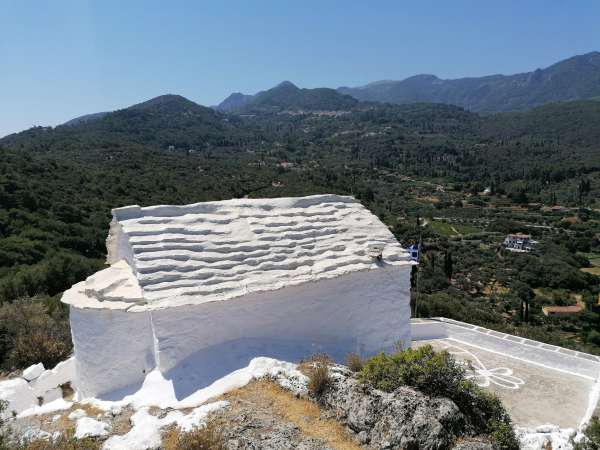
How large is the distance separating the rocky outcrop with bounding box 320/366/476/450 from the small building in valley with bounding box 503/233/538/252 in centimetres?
6816

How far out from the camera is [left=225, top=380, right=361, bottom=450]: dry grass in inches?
280

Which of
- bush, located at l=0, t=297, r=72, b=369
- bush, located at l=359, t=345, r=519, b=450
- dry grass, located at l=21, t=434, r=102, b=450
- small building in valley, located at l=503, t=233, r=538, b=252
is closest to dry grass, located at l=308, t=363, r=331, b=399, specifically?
bush, located at l=359, t=345, r=519, b=450

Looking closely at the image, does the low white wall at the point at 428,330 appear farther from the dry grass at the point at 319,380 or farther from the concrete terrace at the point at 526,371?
the dry grass at the point at 319,380

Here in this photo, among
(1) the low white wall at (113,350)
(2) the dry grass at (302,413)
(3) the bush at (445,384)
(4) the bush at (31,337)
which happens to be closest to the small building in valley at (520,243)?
(4) the bush at (31,337)

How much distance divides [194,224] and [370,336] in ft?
18.2

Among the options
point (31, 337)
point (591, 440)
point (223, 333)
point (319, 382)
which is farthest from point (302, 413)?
point (31, 337)

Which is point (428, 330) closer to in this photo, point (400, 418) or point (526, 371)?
point (526, 371)

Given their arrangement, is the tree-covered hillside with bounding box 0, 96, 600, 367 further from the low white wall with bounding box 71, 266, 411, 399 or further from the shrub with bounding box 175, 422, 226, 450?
the shrub with bounding box 175, 422, 226, 450

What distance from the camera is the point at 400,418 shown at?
6941 mm

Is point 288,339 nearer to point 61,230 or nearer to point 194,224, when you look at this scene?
point 194,224

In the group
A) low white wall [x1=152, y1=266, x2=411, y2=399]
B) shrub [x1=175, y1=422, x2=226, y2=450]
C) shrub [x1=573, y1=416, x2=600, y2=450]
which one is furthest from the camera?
low white wall [x1=152, y1=266, x2=411, y2=399]

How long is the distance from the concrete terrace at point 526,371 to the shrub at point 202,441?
609 cm

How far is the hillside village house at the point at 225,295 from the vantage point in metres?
9.72

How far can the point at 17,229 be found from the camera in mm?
32344
